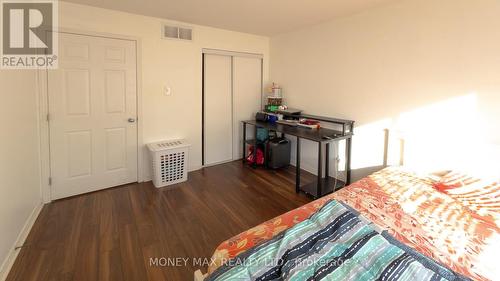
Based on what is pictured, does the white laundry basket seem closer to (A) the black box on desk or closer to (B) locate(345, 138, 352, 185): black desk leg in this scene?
(A) the black box on desk

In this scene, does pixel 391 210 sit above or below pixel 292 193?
above

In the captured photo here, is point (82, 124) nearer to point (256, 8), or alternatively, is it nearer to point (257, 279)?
point (256, 8)

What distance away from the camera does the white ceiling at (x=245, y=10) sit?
273cm

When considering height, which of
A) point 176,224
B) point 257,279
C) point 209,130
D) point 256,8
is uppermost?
point 256,8

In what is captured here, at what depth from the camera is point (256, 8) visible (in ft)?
9.52

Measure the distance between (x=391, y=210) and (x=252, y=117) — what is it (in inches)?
124

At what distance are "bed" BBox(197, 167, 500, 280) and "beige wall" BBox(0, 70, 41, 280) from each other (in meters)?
1.77

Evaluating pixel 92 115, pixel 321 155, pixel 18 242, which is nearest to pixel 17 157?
pixel 18 242

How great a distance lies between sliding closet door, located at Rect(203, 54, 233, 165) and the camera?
398cm

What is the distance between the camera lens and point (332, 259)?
1.06m

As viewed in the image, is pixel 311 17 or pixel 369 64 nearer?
pixel 369 64

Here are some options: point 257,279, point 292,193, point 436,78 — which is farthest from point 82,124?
point 436,78
